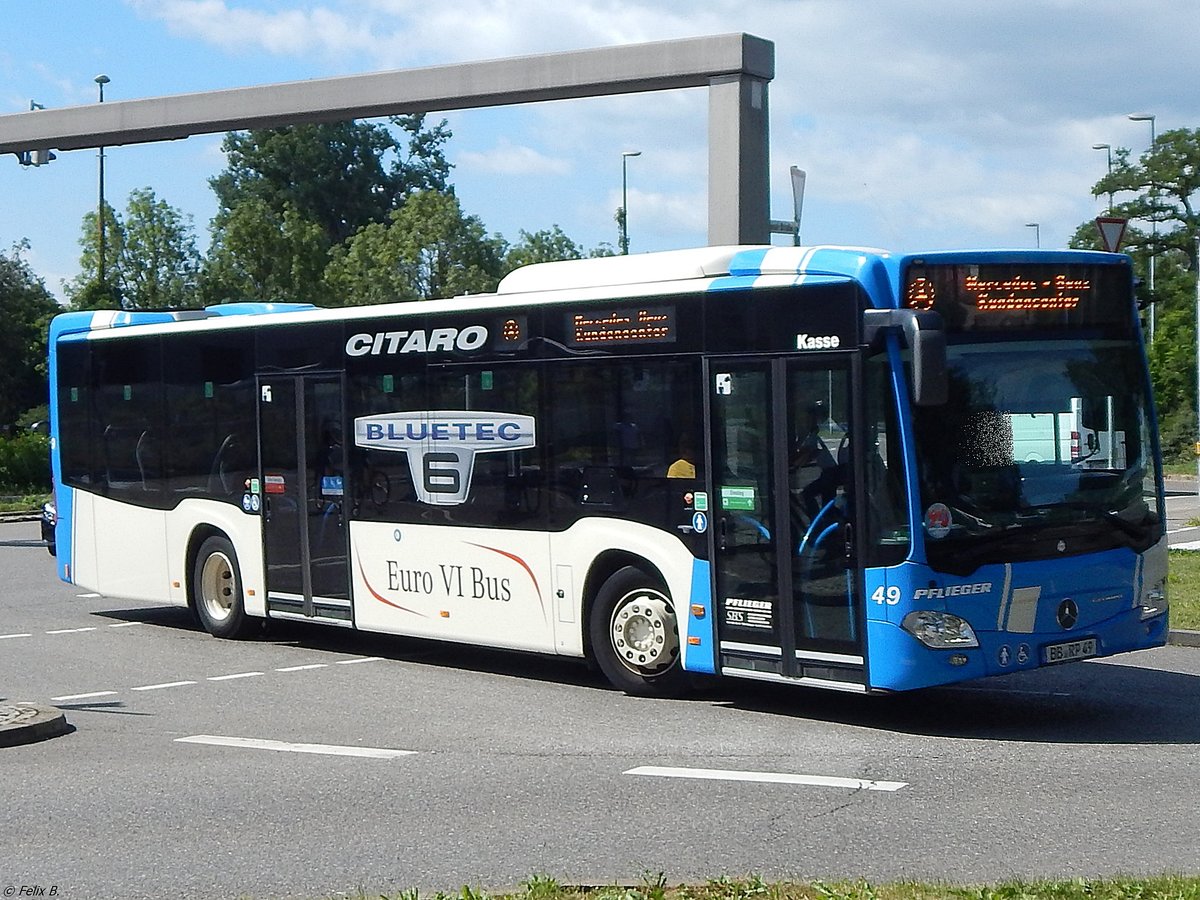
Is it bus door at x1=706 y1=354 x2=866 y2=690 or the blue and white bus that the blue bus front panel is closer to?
the blue and white bus

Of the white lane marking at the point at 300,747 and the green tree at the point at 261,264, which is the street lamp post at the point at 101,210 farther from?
the white lane marking at the point at 300,747

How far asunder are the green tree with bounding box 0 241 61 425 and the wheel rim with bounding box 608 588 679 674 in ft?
182

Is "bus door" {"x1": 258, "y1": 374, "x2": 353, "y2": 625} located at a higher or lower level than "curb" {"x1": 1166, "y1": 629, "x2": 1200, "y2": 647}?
higher

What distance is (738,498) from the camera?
11.1m

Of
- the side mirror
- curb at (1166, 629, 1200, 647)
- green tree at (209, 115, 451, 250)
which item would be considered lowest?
curb at (1166, 629, 1200, 647)

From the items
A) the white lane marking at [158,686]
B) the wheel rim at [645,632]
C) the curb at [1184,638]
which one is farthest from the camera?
the curb at [1184,638]

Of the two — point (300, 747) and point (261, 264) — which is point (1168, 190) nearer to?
point (261, 264)

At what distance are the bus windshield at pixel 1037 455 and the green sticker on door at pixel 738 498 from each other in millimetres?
1275

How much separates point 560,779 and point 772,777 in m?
1.14

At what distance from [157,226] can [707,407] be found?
47541 millimetres

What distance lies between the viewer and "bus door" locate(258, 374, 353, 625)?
14602 mm

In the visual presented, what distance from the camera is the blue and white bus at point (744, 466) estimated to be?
33.7ft

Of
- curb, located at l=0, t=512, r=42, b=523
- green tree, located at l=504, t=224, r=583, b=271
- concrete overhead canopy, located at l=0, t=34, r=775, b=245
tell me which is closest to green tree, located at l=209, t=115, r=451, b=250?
green tree, located at l=504, t=224, r=583, b=271

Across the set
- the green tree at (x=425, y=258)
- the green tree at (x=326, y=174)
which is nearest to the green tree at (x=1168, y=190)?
the green tree at (x=425, y=258)
